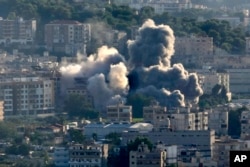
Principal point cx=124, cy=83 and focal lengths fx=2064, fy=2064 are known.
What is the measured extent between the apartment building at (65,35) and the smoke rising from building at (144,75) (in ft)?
31.3

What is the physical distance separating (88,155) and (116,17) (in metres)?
28.6

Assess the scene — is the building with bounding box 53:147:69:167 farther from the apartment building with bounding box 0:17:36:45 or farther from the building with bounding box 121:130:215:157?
the apartment building with bounding box 0:17:36:45

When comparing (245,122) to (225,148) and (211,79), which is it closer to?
(225,148)

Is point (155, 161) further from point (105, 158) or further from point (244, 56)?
point (244, 56)

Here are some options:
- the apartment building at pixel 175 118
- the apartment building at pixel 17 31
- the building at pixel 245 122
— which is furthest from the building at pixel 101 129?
the apartment building at pixel 17 31

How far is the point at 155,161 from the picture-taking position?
1377 inches

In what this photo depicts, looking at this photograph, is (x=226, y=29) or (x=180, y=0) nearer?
(x=226, y=29)

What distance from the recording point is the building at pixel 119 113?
4572 centimetres

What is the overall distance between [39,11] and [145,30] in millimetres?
13910

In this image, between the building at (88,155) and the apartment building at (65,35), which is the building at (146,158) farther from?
the apartment building at (65,35)

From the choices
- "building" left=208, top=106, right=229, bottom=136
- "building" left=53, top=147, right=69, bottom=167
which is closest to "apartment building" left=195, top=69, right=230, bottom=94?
"building" left=208, top=106, right=229, bottom=136

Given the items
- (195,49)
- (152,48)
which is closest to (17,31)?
(195,49)

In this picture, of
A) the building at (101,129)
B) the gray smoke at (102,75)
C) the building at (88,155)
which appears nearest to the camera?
the building at (88,155)

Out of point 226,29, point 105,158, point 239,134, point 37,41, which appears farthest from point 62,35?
point 105,158
